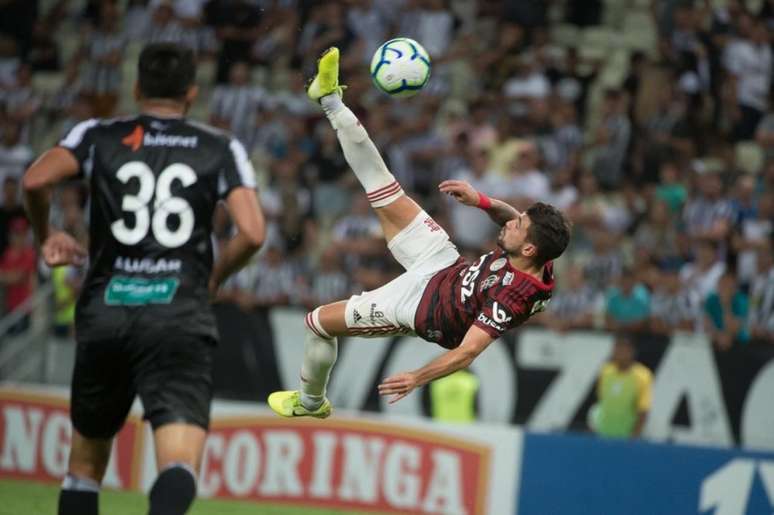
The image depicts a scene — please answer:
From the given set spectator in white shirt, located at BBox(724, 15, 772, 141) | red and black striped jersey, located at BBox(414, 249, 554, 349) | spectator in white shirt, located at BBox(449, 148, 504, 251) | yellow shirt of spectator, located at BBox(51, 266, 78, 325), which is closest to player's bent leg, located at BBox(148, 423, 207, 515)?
red and black striped jersey, located at BBox(414, 249, 554, 349)

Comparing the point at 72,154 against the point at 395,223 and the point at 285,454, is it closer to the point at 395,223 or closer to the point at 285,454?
the point at 395,223

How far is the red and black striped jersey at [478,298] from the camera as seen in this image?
8148 mm

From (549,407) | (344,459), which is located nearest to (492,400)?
(549,407)

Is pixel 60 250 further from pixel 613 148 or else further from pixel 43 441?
pixel 613 148

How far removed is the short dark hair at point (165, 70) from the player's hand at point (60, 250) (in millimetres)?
726

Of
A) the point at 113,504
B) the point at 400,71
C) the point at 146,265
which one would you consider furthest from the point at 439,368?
the point at 113,504

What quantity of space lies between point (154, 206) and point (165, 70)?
60 cm

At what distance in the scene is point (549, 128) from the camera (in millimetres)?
16766

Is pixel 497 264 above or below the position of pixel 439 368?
above

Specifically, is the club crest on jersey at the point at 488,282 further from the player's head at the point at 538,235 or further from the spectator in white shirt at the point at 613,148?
the spectator in white shirt at the point at 613,148

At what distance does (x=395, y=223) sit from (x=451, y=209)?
689 centimetres

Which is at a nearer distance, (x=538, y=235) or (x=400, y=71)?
(x=538, y=235)

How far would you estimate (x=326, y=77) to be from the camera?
339 inches

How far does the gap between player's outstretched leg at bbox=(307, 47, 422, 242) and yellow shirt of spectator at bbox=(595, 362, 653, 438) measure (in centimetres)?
559
